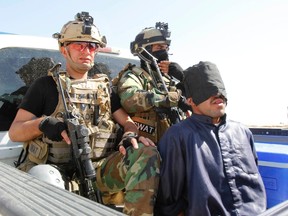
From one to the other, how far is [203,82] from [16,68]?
65.4 inches

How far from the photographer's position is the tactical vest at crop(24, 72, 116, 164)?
7.59 feet

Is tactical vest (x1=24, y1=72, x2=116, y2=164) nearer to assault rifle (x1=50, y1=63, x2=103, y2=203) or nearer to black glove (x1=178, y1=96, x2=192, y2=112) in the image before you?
assault rifle (x1=50, y1=63, x2=103, y2=203)

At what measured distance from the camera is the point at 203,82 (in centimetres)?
177

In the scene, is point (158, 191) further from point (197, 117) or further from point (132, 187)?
point (197, 117)

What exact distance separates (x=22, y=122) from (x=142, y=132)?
945 millimetres

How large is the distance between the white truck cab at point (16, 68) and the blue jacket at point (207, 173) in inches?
52.1

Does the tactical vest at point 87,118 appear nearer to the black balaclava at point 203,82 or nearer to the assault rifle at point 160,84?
the assault rifle at point 160,84

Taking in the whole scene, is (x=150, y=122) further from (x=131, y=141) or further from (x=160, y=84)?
(x=131, y=141)

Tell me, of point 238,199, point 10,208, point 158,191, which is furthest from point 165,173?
point 10,208

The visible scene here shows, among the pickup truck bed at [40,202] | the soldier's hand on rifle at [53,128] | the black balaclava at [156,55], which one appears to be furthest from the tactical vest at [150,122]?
the pickup truck bed at [40,202]

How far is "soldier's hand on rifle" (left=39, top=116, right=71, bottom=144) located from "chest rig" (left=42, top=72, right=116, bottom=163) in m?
0.14

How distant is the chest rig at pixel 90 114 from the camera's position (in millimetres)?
2320

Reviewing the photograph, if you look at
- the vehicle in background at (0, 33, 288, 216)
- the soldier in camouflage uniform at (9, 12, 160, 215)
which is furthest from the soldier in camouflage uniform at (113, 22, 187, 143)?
the vehicle in background at (0, 33, 288, 216)

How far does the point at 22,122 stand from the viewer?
230 centimetres
